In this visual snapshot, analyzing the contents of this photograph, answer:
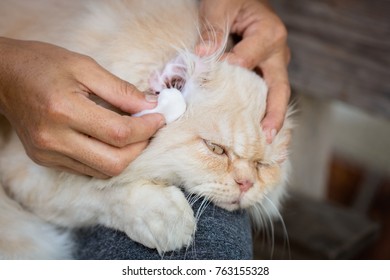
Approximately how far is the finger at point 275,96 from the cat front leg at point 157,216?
0.22 meters

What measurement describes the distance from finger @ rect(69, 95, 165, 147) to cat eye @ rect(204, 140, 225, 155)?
0.42 ft

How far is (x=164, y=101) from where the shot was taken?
0.98 meters

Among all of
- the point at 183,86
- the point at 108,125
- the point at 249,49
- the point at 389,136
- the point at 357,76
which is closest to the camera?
the point at 108,125

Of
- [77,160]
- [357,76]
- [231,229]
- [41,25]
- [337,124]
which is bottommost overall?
[337,124]

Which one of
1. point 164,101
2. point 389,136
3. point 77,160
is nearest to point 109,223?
point 77,160

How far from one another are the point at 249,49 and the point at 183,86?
199mm

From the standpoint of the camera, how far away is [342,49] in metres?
1.73

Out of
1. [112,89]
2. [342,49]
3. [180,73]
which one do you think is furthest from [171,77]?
[342,49]

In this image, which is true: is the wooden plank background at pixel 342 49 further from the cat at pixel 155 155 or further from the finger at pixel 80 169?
the finger at pixel 80 169

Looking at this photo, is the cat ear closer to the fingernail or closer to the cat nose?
the fingernail

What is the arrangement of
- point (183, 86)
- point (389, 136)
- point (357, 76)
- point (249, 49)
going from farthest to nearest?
point (389, 136), point (357, 76), point (249, 49), point (183, 86)

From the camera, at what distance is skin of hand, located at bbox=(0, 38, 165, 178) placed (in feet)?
3.00

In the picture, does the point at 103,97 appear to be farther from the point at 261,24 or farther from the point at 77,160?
the point at 261,24

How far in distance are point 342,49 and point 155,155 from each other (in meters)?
0.96
